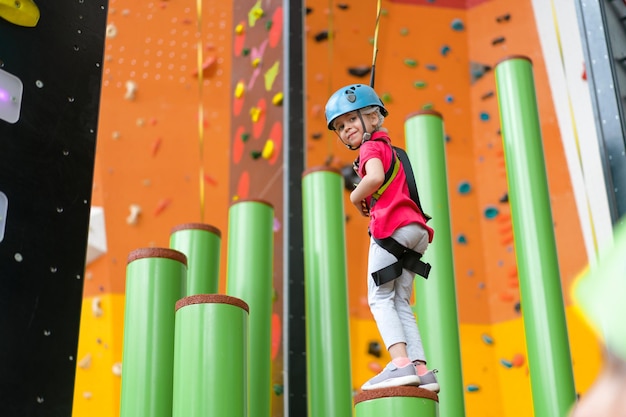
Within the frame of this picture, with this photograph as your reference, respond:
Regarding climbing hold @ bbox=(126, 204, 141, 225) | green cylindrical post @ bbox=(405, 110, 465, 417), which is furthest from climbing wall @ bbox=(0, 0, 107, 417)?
climbing hold @ bbox=(126, 204, 141, 225)

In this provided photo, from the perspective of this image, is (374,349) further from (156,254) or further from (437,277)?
(156,254)

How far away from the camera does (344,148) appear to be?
423cm

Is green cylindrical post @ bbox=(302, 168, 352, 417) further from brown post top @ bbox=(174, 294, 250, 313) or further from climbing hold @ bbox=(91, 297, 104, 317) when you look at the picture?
climbing hold @ bbox=(91, 297, 104, 317)

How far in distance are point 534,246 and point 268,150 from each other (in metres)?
1.44

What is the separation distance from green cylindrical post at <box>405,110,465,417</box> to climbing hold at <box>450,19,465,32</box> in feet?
7.97

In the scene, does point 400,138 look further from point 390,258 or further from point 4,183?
point 4,183

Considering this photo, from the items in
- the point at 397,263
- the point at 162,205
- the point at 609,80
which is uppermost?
the point at 162,205

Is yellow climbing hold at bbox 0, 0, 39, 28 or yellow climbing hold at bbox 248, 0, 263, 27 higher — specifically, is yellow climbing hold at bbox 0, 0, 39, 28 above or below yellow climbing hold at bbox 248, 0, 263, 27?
below

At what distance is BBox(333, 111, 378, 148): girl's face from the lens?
2.02m

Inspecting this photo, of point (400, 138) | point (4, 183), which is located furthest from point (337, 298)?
point (400, 138)

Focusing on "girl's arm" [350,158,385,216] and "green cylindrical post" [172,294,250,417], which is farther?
"girl's arm" [350,158,385,216]

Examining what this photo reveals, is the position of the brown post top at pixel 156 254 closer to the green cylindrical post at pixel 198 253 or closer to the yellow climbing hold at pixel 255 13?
the green cylindrical post at pixel 198 253

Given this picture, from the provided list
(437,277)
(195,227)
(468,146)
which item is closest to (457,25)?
(468,146)

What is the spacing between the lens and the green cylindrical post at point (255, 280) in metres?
2.56
